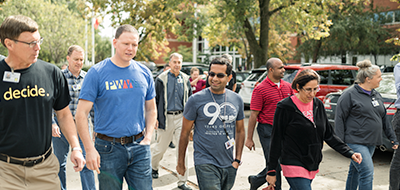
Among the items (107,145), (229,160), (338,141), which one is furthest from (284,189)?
(107,145)

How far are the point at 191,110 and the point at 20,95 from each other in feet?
4.83

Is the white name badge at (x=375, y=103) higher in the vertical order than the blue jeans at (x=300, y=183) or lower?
higher

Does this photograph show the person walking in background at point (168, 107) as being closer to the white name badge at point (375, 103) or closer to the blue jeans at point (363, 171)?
the blue jeans at point (363, 171)

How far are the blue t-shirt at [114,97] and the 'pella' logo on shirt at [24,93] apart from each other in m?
0.51

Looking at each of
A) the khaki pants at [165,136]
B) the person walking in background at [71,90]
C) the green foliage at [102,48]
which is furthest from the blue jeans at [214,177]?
the green foliage at [102,48]

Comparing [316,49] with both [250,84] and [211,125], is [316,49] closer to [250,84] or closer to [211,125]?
[250,84]

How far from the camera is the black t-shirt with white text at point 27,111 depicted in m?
2.28

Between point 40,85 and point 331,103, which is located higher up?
point 40,85

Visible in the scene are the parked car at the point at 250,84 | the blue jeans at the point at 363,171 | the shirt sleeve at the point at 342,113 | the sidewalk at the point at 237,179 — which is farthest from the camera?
the parked car at the point at 250,84

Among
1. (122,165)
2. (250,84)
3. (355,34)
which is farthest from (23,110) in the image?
(355,34)

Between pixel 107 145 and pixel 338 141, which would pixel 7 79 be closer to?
pixel 107 145

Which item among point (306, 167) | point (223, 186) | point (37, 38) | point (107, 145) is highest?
point (37, 38)

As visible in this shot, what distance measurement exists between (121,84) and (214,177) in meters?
1.16

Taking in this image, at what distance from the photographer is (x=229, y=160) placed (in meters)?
3.23
